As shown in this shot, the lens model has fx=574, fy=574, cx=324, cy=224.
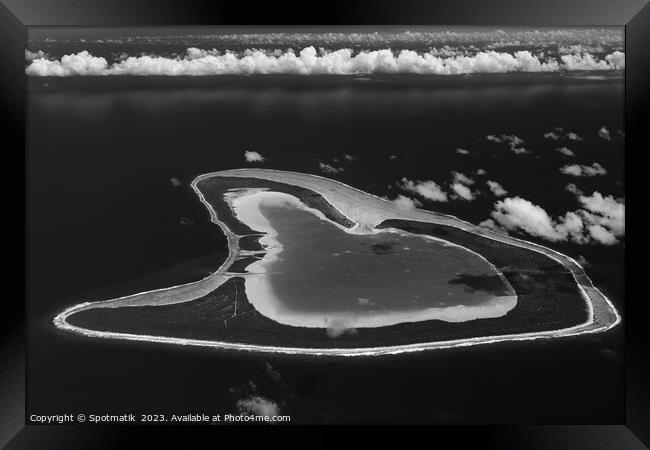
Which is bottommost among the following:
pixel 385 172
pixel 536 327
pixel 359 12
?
pixel 536 327

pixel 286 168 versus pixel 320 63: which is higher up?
pixel 320 63

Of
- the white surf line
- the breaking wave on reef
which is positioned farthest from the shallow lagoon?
the breaking wave on reef

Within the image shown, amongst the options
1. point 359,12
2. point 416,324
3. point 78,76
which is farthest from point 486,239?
point 78,76

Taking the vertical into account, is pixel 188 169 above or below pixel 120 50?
below

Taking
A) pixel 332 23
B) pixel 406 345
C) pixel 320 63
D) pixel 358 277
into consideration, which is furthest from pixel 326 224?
pixel 332 23

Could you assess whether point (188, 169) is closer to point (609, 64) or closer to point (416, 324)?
point (416, 324)

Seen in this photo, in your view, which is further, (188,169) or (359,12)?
(188,169)

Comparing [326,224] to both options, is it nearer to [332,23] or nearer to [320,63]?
[320,63]
